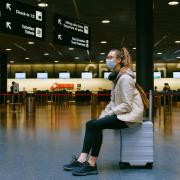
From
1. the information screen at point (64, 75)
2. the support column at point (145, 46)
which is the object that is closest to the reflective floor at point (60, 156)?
the support column at point (145, 46)

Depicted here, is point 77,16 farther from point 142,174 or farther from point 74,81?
point 74,81

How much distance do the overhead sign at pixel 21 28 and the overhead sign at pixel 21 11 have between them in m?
0.14

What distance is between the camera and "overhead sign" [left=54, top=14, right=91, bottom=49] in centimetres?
1188

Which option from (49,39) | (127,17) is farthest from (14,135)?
(49,39)

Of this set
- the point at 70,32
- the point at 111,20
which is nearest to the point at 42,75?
the point at 111,20

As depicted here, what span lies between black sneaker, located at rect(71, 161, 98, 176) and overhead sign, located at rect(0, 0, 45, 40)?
18.2ft

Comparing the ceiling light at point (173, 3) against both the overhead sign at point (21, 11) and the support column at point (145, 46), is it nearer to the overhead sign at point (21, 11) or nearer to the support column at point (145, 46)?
the support column at point (145, 46)

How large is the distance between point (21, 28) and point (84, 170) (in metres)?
6.14

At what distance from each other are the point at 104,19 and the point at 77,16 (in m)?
1.28

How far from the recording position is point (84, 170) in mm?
4883

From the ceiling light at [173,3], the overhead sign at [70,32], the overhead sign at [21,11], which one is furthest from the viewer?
the ceiling light at [173,3]

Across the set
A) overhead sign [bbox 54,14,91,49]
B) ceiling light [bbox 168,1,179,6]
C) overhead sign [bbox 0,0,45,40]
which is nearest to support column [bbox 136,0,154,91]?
ceiling light [bbox 168,1,179,6]

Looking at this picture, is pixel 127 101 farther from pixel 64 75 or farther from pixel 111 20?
pixel 64 75

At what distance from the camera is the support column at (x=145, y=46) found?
11.5 m
